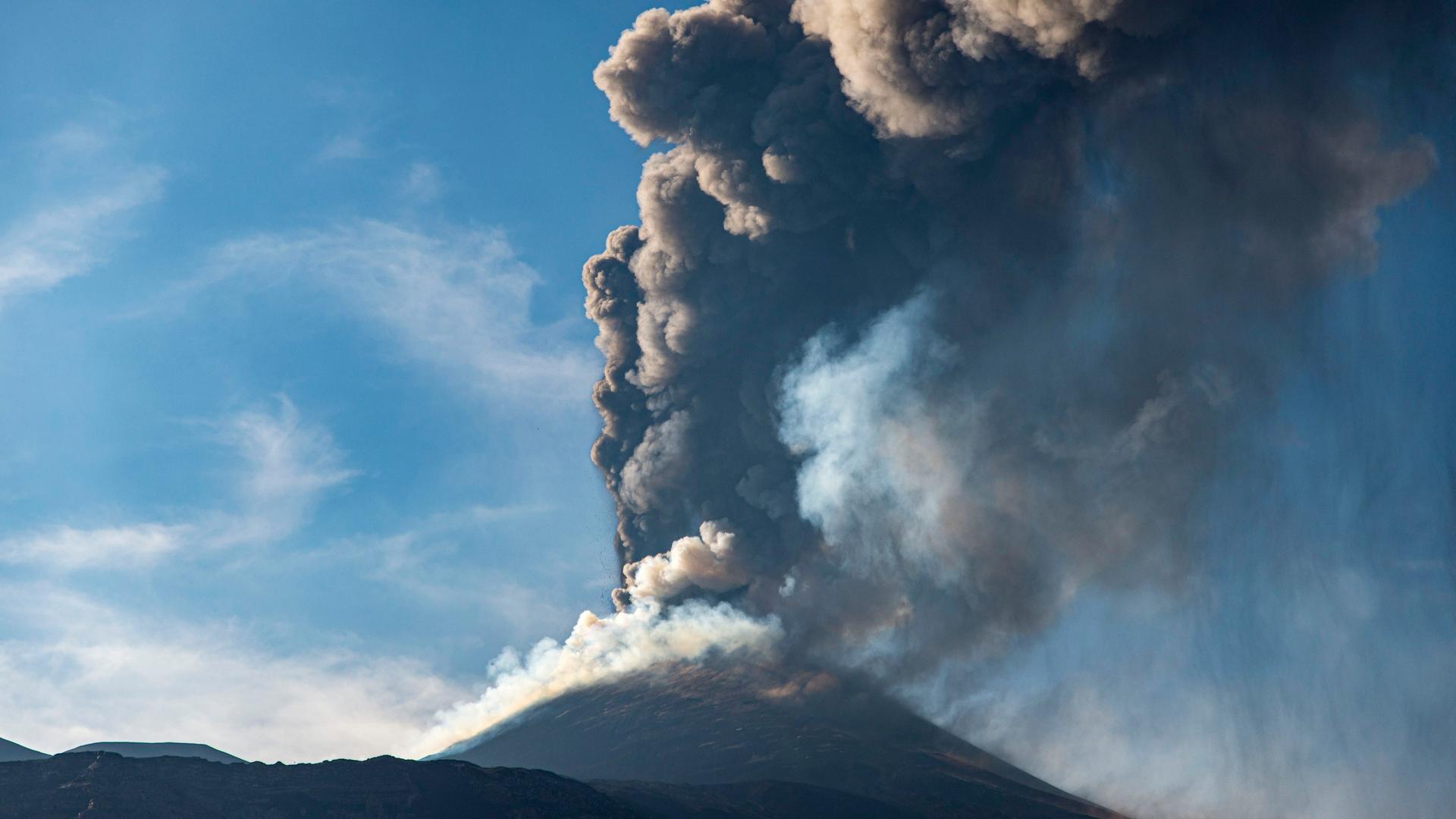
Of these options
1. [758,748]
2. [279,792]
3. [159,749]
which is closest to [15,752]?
[159,749]

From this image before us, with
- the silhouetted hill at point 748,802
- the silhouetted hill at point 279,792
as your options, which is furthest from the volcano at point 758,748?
the silhouetted hill at point 279,792

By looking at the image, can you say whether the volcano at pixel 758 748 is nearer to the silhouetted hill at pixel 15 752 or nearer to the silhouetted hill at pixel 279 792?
the silhouetted hill at pixel 279 792

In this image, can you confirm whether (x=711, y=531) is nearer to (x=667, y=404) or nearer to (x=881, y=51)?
(x=667, y=404)

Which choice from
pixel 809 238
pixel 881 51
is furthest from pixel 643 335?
pixel 881 51

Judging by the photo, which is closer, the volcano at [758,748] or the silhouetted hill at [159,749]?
the volcano at [758,748]

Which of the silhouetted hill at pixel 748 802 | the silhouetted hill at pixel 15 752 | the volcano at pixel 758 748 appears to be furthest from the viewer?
the silhouetted hill at pixel 15 752

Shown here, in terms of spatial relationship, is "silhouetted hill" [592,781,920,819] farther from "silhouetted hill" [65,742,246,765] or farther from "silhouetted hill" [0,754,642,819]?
"silhouetted hill" [65,742,246,765]

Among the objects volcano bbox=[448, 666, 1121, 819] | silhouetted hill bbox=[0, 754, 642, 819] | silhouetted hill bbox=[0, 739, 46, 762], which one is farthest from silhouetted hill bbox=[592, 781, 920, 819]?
silhouetted hill bbox=[0, 739, 46, 762]
